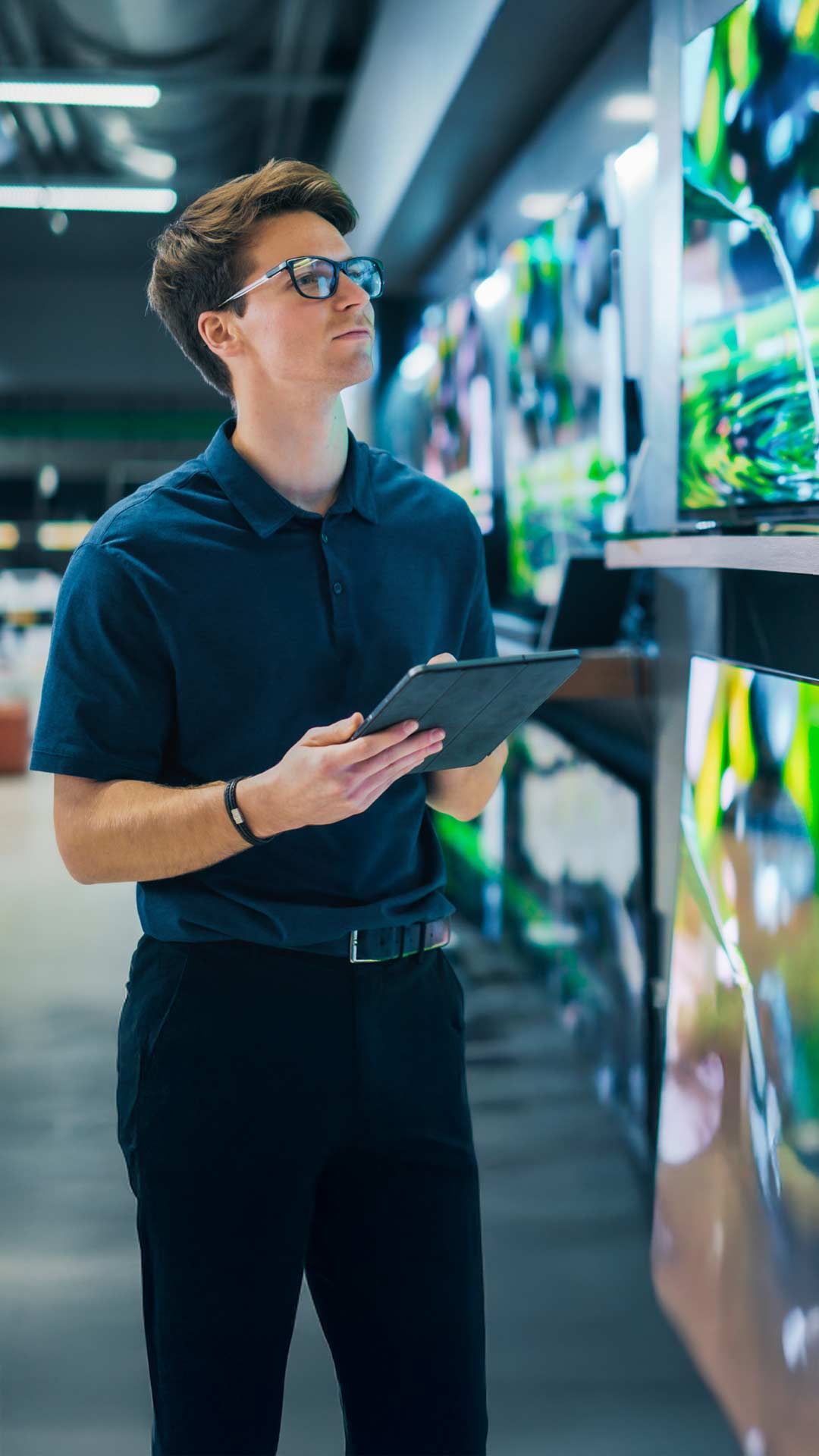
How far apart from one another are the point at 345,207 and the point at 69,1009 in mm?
3146

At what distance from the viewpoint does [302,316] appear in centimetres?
132

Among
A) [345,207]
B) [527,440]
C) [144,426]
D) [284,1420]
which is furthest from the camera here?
[144,426]

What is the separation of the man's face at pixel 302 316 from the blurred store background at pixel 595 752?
524 mm

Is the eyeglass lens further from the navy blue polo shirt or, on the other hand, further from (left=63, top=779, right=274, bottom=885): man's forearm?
(left=63, top=779, right=274, bottom=885): man's forearm

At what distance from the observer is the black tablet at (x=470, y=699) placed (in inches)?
42.1

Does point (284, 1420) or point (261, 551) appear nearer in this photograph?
point (261, 551)

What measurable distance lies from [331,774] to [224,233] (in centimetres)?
62

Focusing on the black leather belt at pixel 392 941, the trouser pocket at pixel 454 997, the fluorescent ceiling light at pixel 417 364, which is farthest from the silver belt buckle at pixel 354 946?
the fluorescent ceiling light at pixel 417 364

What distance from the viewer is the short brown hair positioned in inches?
53.2

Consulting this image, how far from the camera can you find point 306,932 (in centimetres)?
127

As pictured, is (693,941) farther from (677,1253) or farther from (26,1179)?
(26,1179)

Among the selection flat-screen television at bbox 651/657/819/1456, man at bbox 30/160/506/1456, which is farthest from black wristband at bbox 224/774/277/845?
flat-screen television at bbox 651/657/819/1456

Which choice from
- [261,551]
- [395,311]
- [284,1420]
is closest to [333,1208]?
[261,551]

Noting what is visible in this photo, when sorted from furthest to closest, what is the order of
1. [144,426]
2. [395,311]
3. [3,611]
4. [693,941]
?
[144,426] → [3,611] → [395,311] → [693,941]
